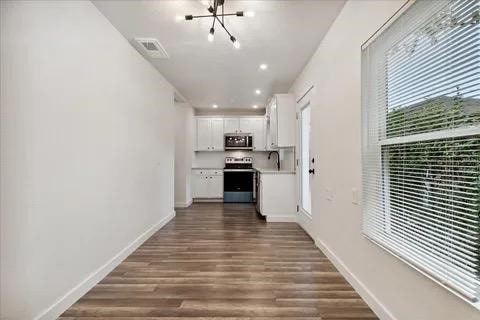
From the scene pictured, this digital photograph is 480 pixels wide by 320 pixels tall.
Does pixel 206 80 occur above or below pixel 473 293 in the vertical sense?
above

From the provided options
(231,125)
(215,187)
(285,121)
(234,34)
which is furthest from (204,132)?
(234,34)

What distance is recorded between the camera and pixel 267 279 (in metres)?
2.58

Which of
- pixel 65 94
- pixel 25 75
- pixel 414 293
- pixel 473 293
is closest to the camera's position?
pixel 473 293

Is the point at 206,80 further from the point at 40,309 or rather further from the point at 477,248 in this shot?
the point at 477,248

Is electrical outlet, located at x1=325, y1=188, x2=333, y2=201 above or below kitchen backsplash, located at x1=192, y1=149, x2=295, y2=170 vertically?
below

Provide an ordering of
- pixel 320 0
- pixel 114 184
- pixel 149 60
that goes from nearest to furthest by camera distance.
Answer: pixel 320 0 → pixel 114 184 → pixel 149 60

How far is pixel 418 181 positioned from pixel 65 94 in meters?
2.46

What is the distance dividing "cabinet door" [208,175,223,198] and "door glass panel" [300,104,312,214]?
300 cm

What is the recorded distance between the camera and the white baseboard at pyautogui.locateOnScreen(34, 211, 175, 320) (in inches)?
76.6

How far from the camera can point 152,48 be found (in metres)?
3.49

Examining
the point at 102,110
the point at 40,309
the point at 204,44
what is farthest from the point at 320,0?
the point at 40,309

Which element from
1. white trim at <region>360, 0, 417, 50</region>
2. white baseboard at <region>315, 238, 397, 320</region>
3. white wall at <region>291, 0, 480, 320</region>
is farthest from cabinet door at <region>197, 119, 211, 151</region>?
white trim at <region>360, 0, 417, 50</region>

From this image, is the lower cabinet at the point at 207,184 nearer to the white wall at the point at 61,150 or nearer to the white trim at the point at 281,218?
the white trim at the point at 281,218

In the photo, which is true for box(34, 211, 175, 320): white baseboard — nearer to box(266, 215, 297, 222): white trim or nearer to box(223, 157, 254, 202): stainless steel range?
box(266, 215, 297, 222): white trim
